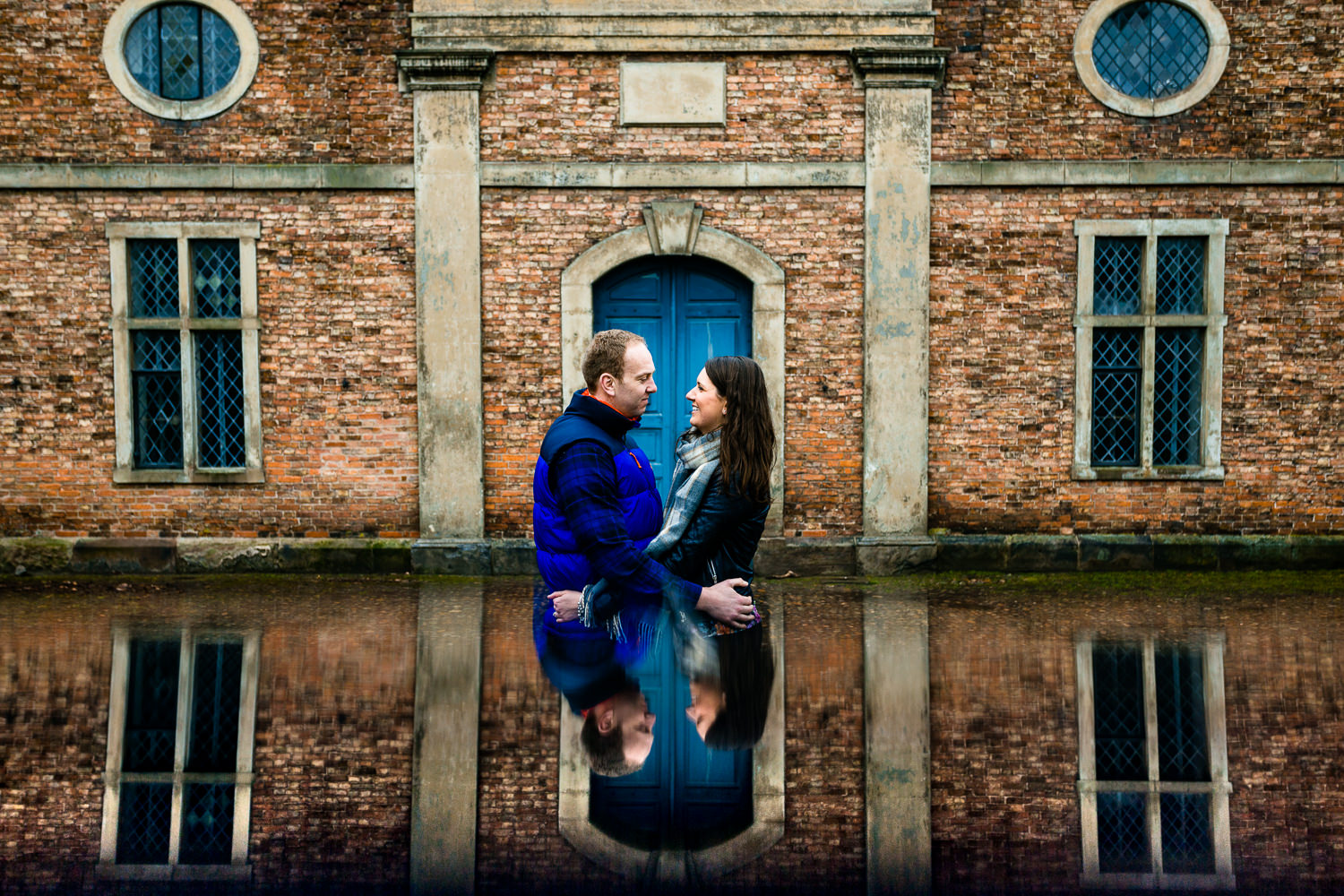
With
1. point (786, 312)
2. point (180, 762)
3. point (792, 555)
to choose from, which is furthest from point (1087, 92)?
point (180, 762)

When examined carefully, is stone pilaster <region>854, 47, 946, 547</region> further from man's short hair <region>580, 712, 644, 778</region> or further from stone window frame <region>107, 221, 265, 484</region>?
man's short hair <region>580, 712, 644, 778</region>

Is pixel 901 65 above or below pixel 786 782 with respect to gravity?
above

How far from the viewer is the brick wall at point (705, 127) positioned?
1029cm

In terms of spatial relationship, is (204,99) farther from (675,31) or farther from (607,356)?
(607,356)

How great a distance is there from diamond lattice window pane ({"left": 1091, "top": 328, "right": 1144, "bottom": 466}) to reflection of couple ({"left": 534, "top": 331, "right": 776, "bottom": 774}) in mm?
7083

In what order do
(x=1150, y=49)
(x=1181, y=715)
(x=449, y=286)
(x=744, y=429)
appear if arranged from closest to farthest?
(x=744, y=429) < (x=1181, y=715) < (x=449, y=286) < (x=1150, y=49)

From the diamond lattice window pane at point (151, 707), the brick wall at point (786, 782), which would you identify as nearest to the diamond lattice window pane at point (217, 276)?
the diamond lattice window pane at point (151, 707)

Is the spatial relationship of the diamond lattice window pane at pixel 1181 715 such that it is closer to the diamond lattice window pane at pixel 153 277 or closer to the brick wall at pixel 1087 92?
the brick wall at pixel 1087 92

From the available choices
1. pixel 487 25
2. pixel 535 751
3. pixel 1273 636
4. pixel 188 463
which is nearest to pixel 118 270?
pixel 188 463

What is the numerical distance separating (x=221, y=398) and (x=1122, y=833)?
9125 millimetres

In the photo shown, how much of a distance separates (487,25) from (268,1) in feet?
6.80

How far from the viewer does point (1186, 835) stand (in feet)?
12.3

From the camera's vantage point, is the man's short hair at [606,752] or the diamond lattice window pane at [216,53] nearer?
the man's short hair at [606,752]

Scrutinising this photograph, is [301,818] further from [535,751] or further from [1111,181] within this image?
[1111,181]
